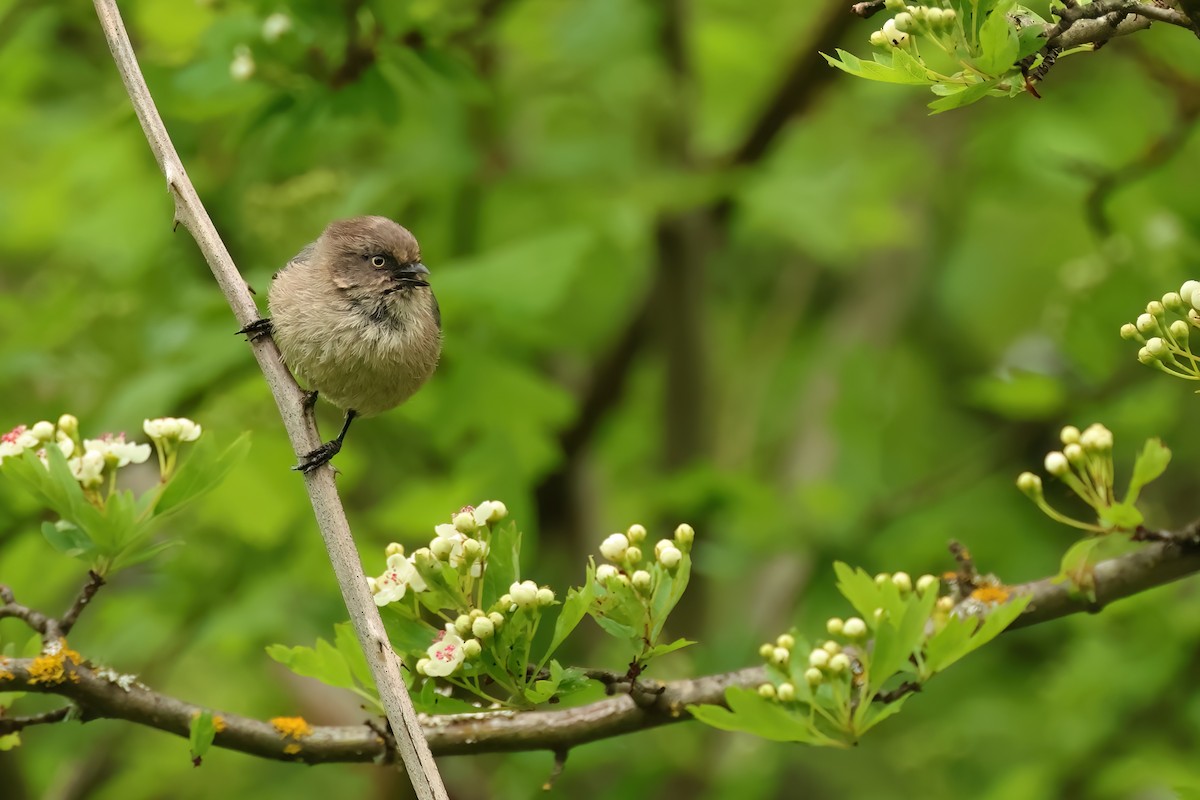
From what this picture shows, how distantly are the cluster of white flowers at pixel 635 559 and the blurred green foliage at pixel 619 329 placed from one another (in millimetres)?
2187

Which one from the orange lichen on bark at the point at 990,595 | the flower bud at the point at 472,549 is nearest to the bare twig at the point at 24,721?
the flower bud at the point at 472,549

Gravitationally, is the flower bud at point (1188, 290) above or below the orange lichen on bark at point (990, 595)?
above

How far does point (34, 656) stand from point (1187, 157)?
5.21m

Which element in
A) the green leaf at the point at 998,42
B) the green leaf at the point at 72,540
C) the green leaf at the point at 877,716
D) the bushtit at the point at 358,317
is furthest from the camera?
the bushtit at the point at 358,317

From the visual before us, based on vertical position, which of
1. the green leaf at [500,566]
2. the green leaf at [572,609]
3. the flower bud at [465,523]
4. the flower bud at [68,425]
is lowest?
the green leaf at [572,609]

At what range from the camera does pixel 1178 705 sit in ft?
19.7

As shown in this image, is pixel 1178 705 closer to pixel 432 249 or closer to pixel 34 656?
pixel 432 249

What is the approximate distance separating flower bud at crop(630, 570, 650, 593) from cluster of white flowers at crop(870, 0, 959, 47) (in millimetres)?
1146

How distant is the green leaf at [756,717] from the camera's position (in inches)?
105

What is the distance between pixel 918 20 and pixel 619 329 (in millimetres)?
5978

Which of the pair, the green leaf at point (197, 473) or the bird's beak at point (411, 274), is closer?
the green leaf at point (197, 473)

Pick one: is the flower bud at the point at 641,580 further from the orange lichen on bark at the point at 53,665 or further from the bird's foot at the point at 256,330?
the orange lichen on bark at the point at 53,665

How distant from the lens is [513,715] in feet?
10.1

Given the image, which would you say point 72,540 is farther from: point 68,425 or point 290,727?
point 290,727
